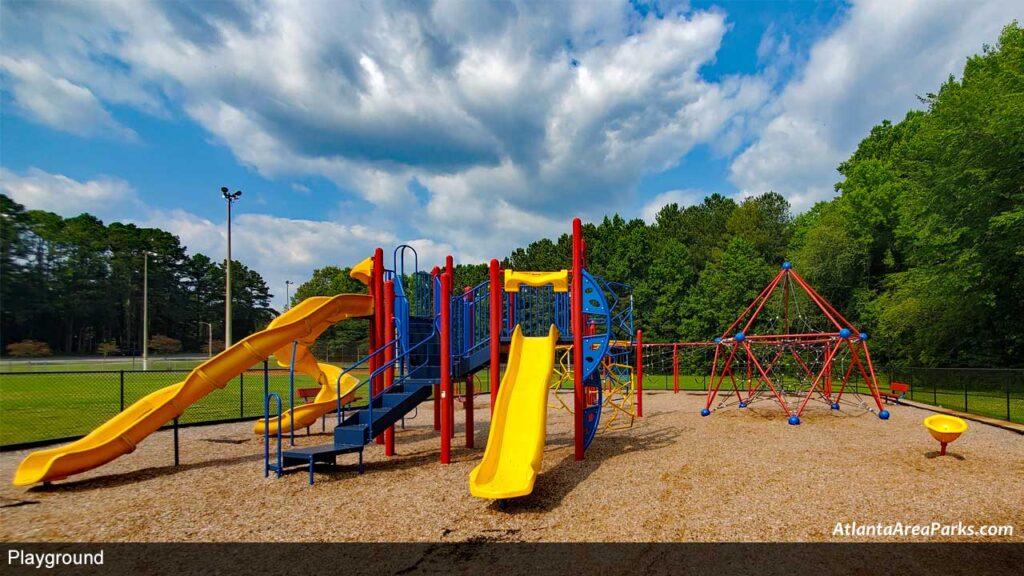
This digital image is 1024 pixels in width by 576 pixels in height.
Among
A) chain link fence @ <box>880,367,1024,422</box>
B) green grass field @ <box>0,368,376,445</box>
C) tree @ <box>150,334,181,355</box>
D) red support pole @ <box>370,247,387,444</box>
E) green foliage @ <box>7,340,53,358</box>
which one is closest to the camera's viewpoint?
red support pole @ <box>370,247,387,444</box>

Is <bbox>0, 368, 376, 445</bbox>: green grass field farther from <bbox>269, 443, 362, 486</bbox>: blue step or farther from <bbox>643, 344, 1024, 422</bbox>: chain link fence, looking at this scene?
<bbox>643, 344, 1024, 422</bbox>: chain link fence

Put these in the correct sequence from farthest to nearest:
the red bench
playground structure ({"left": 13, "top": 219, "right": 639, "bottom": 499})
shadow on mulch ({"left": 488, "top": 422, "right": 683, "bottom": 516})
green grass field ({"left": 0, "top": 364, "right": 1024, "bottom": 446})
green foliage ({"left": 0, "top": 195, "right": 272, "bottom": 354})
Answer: green foliage ({"left": 0, "top": 195, "right": 272, "bottom": 354})
the red bench
green grass field ({"left": 0, "top": 364, "right": 1024, "bottom": 446})
playground structure ({"left": 13, "top": 219, "right": 639, "bottom": 499})
shadow on mulch ({"left": 488, "top": 422, "right": 683, "bottom": 516})

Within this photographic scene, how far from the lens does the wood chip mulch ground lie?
20.4 feet

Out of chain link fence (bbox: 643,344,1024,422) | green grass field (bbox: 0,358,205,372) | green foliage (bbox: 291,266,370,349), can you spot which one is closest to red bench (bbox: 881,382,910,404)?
chain link fence (bbox: 643,344,1024,422)

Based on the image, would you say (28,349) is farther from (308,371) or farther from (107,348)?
(308,371)

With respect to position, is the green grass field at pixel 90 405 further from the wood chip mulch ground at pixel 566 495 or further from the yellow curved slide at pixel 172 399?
the wood chip mulch ground at pixel 566 495

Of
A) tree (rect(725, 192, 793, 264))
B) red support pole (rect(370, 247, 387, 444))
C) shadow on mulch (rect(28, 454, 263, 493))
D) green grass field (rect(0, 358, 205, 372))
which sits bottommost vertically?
green grass field (rect(0, 358, 205, 372))

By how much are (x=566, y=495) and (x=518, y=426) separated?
3.89ft

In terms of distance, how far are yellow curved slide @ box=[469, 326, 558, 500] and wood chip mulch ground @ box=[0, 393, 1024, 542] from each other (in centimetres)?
38

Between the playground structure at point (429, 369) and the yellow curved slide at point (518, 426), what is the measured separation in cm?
2

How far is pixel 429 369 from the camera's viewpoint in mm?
10367

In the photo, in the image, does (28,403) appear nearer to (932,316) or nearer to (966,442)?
(966,442)

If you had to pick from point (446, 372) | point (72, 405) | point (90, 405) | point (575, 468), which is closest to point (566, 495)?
point (575, 468)

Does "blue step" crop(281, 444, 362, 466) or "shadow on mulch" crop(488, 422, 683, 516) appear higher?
"blue step" crop(281, 444, 362, 466)
